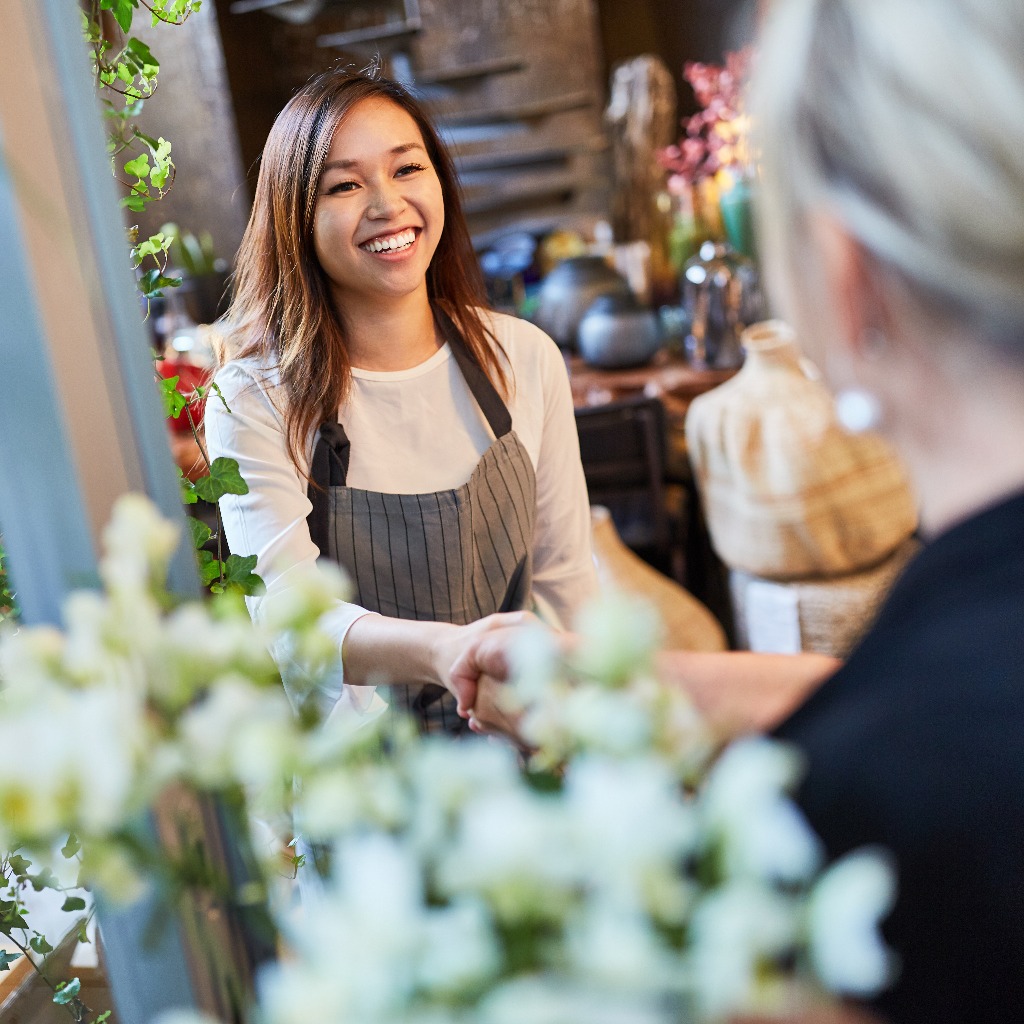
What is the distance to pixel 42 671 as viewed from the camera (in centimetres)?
41

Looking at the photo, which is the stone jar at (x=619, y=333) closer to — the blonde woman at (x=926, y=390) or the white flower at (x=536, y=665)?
the blonde woman at (x=926, y=390)

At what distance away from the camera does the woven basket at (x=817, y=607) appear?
2.47 meters

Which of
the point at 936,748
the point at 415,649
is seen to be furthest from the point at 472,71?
the point at 936,748

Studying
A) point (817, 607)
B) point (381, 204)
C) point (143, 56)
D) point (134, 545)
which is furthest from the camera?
point (817, 607)

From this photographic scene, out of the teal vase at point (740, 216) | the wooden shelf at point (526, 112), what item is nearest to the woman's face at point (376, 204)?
the teal vase at point (740, 216)

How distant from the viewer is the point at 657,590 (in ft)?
8.30

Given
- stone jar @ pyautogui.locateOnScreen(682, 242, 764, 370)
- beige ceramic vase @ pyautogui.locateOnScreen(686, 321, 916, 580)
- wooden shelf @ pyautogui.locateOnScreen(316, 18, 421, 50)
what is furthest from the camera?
wooden shelf @ pyautogui.locateOnScreen(316, 18, 421, 50)

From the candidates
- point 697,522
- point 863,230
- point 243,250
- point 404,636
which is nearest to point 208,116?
point 697,522

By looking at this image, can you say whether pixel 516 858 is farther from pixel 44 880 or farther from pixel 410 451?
pixel 410 451

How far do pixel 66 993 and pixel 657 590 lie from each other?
175cm

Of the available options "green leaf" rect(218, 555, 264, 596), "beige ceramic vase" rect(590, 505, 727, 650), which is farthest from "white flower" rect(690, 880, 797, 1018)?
"beige ceramic vase" rect(590, 505, 727, 650)

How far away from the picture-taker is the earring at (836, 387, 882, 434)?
59 centimetres

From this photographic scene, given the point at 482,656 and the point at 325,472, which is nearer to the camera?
the point at 482,656

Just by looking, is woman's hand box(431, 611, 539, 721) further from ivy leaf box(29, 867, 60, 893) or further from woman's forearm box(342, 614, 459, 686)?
ivy leaf box(29, 867, 60, 893)
